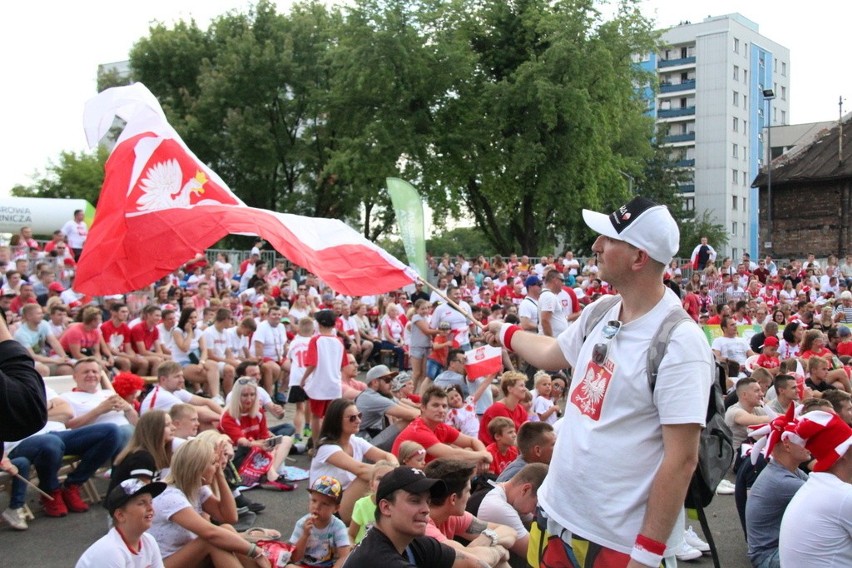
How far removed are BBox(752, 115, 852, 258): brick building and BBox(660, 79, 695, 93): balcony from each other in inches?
1092

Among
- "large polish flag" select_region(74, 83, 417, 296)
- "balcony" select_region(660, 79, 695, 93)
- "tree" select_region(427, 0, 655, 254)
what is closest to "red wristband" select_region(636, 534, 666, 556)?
"large polish flag" select_region(74, 83, 417, 296)

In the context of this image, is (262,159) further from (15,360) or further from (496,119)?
(15,360)

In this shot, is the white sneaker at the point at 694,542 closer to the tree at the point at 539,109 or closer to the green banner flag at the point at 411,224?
the green banner flag at the point at 411,224

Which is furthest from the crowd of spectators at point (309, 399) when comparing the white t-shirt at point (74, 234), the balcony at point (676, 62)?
the balcony at point (676, 62)

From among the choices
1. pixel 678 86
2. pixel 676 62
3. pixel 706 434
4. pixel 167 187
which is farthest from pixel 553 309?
pixel 676 62

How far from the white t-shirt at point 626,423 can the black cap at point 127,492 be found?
112 inches

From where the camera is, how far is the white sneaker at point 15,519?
7.21 metres

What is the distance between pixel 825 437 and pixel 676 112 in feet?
254


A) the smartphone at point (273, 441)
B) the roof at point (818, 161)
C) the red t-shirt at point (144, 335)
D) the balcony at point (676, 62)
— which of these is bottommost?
the smartphone at point (273, 441)

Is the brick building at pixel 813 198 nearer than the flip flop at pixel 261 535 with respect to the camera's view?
No

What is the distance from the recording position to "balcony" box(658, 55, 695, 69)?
77.2m

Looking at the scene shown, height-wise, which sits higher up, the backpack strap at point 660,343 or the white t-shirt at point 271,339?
the backpack strap at point 660,343

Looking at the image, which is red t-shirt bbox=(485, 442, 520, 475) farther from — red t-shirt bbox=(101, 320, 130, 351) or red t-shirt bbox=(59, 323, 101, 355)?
red t-shirt bbox=(101, 320, 130, 351)

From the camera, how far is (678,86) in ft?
255
